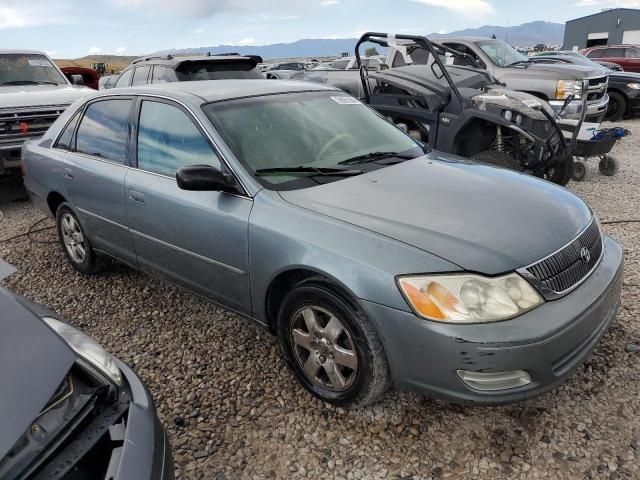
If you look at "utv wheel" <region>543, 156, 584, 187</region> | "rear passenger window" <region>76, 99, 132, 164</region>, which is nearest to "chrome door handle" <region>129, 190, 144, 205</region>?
"rear passenger window" <region>76, 99, 132, 164</region>

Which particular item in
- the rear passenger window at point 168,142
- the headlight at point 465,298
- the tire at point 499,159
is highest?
the rear passenger window at point 168,142

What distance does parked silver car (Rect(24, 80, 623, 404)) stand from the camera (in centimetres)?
203

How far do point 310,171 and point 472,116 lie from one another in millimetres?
3161

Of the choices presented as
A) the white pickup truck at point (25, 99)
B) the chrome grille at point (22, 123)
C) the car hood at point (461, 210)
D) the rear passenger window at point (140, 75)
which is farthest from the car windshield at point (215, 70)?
the car hood at point (461, 210)

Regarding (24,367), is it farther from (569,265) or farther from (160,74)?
(160,74)

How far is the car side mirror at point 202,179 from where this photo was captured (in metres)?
2.51

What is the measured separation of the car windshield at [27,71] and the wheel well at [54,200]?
14.8 ft

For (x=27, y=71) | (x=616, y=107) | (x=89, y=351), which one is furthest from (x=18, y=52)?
(x=616, y=107)

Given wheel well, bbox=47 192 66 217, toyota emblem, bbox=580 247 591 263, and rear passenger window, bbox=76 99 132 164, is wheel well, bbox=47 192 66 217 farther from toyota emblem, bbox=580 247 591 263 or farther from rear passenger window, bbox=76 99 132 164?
toyota emblem, bbox=580 247 591 263

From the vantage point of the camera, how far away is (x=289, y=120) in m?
3.06

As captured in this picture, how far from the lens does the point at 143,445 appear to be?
1.59m

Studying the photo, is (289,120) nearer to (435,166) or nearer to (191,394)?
(435,166)

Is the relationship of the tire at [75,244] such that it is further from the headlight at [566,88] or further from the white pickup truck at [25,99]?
the headlight at [566,88]

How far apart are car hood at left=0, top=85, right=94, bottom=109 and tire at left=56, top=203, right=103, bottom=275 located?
103 inches
